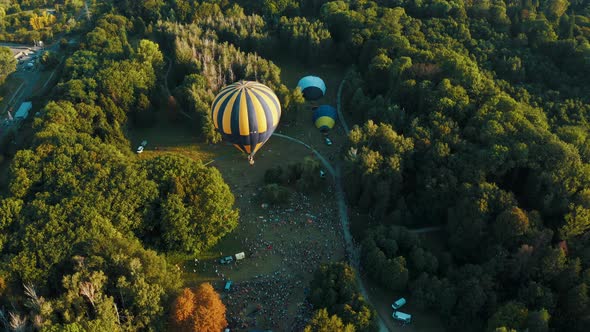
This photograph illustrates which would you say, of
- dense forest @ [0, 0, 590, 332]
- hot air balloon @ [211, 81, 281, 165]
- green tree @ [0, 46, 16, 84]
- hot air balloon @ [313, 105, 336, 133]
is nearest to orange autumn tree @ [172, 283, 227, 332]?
dense forest @ [0, 0, 590, 332]

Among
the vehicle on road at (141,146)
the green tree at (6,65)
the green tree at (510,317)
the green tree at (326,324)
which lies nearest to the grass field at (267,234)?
the vehicle on road at (141,146)

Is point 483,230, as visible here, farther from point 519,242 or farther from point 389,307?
point 389,307

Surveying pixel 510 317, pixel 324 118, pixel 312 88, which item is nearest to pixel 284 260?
pixel 510 317

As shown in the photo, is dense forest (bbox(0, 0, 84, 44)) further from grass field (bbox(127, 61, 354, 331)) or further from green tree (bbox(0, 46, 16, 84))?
grass field (bbox(127, 61, 354, 331))

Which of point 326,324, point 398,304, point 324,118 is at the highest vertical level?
point 326,324

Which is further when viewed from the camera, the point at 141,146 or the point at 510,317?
the point at 141,146

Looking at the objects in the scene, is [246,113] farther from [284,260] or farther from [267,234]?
[284,260]
